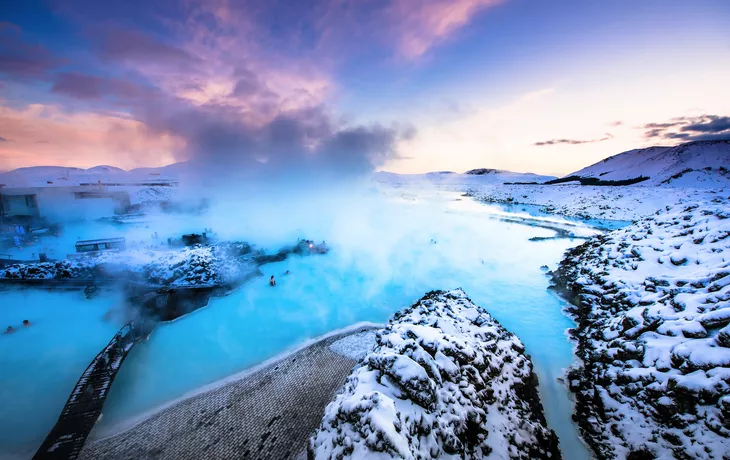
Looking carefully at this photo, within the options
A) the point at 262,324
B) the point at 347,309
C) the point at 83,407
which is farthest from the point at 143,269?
the point at 347,309

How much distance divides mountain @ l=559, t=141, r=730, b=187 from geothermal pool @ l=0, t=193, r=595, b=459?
5946cm

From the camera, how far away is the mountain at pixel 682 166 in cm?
6003

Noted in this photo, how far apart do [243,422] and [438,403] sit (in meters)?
6.74

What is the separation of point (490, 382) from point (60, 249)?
41.1 m

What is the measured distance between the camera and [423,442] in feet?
22.1

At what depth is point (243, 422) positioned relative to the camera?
30.1 ft

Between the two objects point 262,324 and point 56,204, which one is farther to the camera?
point 56,204

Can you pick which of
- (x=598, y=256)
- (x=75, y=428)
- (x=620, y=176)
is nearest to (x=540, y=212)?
Answer: (x=598, y=256)

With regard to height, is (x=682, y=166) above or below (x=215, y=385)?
above

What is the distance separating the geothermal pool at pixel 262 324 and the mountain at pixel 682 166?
2341 inches

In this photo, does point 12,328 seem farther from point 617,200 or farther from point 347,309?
point 617,200

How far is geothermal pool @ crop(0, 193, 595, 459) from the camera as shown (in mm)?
10641

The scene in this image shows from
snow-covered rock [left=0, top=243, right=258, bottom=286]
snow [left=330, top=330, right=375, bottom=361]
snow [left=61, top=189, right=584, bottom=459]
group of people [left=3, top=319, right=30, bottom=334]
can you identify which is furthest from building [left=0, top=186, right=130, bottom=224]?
snow [left=330, top=330, right=375, bottom=361]

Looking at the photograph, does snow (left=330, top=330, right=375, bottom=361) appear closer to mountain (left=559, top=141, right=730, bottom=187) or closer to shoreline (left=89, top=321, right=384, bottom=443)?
shoreline (left=89, top=321, right=384, bottom=443)
